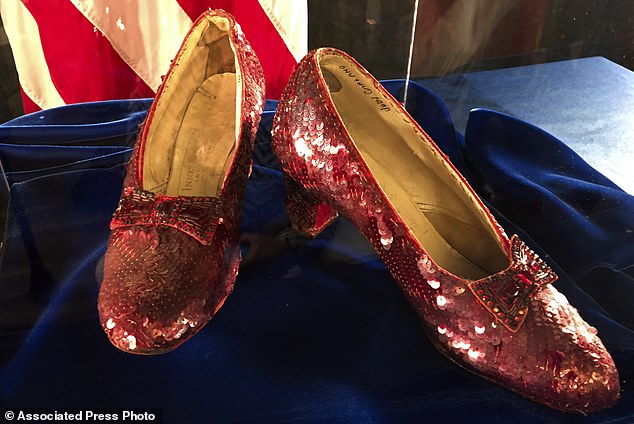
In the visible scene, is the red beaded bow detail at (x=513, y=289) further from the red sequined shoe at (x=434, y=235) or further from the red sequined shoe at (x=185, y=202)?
the red sequined shoe at (x=185, y=202)

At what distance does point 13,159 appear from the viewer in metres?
0.85

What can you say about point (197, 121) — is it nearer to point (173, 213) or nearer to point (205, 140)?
point (205, 140)

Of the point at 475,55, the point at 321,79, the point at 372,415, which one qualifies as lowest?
the point at 372,415

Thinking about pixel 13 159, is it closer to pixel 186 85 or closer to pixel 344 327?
pixel 186 85

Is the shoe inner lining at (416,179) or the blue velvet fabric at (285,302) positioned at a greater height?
the shoe inner lining at (416,179)

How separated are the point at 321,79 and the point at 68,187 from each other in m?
0.42

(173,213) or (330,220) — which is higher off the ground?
(173,213)

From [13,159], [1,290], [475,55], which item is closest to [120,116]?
[13,159]

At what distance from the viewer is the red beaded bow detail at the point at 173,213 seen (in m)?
0.56

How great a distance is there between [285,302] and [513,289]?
0.25 metres

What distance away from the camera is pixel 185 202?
0.58 m

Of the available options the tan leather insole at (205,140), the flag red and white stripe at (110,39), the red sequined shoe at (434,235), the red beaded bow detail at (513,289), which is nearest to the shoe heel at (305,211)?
the red sequined shoe at (434,235)

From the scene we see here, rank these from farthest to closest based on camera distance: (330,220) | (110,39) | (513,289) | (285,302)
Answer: (110,39) → (330,220) → (285,302) → (513,289)

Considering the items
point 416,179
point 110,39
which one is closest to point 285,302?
point 416,179
